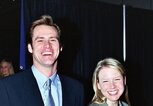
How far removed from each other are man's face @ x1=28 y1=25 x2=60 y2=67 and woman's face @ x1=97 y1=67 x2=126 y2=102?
48cm

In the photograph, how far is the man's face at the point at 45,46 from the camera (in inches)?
A: 81.7

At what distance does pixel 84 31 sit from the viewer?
539 centimetres

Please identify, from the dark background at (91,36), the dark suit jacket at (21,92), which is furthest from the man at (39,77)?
the dark background at (91,36)

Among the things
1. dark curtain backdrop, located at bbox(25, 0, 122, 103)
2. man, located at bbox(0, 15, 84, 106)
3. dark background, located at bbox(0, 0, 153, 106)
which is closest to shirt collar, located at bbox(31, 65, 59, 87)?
man, located at bbox(0, 15, 84, 106)

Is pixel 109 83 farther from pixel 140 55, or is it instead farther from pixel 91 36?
pixel 140 55

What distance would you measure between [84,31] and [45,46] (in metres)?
3.34

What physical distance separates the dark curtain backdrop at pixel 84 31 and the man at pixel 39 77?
2.61 m

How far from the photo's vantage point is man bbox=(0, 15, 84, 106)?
6.59 ft

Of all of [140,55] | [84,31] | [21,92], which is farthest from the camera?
[140,55]

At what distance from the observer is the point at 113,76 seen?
244cm

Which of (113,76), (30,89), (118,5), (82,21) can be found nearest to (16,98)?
(30,89)

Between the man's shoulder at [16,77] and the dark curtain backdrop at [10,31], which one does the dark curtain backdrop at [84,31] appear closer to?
the dark curtain backdrop at [10,31]

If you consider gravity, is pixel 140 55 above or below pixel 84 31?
below

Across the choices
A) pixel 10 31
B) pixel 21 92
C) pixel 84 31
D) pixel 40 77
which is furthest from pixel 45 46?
pixel 10 31
